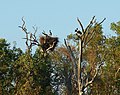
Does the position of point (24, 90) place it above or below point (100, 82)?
below

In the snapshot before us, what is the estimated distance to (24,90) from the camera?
90.5 ft

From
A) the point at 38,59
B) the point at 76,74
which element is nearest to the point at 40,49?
the point at 38,59

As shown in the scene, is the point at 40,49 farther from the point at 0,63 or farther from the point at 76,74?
the point at 76,74

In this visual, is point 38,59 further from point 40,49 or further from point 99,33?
A: point 99,33

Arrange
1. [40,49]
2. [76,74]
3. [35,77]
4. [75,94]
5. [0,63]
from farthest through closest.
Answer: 1. [75,94]
2. [0,63]
3. [40,49]
4. [35,77]
5. [76,74]

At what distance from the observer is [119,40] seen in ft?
132

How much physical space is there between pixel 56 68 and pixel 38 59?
51.1 feet

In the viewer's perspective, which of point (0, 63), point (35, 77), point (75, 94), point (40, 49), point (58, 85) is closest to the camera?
point (35, 77)

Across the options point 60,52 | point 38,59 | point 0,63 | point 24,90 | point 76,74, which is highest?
point 60,52

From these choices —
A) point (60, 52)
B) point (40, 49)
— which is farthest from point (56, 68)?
point (40, 49)

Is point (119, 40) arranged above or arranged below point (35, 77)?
above

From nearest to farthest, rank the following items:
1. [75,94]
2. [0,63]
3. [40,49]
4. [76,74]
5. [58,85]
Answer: [76,74], [40,49], [0,63], [75,94], [58,85]

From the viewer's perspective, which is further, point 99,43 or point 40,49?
point 99,43

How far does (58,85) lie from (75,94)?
4819mm
